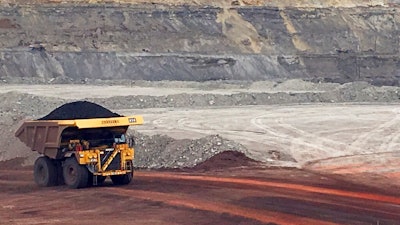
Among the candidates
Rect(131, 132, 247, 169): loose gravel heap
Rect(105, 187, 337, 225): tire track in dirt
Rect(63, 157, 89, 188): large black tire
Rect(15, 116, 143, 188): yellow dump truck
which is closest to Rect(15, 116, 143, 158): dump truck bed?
Rect(15, 116, 143, 188): yellow dump truck

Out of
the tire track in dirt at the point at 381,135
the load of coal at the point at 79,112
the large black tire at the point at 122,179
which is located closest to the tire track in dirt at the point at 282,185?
the large black tire at the point at 122,179

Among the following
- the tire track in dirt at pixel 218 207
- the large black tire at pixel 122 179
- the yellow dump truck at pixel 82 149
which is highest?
the yellow dump truck at pixel 82 149

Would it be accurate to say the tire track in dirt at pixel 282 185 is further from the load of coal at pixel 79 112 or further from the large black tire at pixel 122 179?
the load of coal at pixel 79 112

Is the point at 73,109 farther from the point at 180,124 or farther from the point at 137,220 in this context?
the point at 180,124

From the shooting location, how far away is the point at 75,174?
57.1 ft

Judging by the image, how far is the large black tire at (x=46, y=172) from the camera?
58.7 ft

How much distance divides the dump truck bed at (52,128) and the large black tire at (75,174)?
0.37 metres

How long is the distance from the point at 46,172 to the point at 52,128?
3.95ft

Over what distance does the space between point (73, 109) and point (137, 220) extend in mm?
4553

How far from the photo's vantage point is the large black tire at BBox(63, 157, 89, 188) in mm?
17234

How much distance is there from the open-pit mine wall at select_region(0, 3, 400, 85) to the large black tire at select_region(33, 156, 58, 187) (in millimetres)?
33228

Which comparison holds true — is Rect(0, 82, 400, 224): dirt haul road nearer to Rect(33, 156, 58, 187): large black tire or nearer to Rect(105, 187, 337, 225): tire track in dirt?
Rect(105, 187, 337, 225): tire track in dirt

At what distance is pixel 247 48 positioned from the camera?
57.1 m

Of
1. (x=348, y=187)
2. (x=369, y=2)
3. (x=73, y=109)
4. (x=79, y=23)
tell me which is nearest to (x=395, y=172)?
(x=348, y=187)
